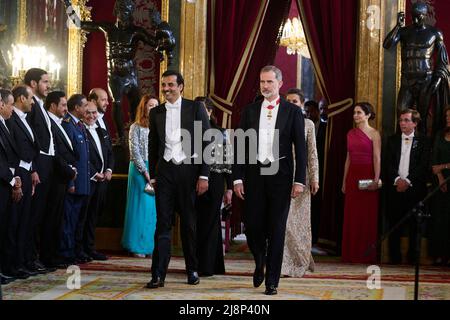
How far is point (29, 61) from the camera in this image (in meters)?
9.42

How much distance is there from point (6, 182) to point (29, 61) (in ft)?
11.3

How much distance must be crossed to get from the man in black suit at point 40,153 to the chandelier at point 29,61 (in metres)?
2.08

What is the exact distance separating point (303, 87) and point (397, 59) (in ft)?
20.4

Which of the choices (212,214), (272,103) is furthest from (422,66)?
(272,103)

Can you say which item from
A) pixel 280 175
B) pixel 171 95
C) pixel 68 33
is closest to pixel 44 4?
pixel 68 33

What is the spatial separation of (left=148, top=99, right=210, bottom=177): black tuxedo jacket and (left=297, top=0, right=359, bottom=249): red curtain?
3264 mm

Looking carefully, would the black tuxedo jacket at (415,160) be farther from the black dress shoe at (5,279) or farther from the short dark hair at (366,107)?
the black dress shoe at (5,279)

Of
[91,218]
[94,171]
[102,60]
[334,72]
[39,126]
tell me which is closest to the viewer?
[39,126]

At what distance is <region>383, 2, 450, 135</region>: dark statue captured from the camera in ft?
29.2

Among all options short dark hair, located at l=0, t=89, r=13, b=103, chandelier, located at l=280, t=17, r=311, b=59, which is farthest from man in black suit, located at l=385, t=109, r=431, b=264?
A: chandelier, located at l=280, t=17, r=311, b=59

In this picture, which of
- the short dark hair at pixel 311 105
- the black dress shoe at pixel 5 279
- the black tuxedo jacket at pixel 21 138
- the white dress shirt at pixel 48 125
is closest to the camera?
the black dress shoe at pixel 5 279

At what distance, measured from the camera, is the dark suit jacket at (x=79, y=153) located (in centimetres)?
769

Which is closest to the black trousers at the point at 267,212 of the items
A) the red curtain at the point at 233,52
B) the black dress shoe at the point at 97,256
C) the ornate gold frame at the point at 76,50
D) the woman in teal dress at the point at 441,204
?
the black dress shoe at the point at 97,256

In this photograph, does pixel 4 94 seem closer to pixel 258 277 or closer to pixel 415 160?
pixel 258 277
